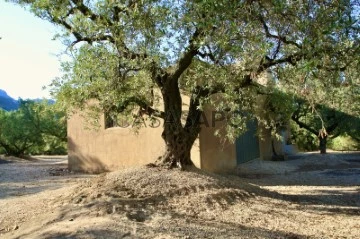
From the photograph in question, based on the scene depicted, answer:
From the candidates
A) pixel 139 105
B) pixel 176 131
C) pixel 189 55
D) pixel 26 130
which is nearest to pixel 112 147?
pixel 139 105

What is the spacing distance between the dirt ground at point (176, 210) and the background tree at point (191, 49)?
4.68 feet

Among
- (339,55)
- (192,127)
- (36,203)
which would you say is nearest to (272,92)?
(192,127)

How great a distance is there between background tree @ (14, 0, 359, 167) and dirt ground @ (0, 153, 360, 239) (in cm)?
143

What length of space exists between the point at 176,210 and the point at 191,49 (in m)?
2.88

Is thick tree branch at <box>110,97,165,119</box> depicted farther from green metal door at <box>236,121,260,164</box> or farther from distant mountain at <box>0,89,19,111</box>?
distant mountain at <box>0,89,19,111</box>

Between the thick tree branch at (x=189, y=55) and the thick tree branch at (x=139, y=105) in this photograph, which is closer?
the thick tree branch at (x=189, y=55)

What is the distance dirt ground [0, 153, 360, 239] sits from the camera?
5438mm

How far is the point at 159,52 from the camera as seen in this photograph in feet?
23.9

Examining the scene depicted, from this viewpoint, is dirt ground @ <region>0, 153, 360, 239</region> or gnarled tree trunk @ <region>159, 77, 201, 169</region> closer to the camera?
dirt ground @ <region>0, 153, 360, 239</region>

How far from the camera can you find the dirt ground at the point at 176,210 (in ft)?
17.8

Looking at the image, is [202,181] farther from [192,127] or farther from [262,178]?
[262,178]

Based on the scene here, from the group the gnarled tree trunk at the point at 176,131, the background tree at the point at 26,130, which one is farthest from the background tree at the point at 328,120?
the background tree at the point at 26,130

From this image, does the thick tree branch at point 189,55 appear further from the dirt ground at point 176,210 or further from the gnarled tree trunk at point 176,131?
the dirt ground at point 176,210

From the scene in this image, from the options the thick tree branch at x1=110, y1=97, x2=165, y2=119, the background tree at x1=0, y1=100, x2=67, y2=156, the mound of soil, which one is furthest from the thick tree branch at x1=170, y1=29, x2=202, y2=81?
the background tree at x1=0, y1=100, x2=67, y2=156
